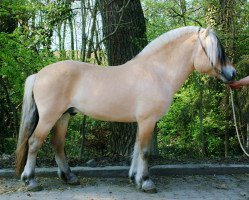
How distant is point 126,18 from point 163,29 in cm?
91

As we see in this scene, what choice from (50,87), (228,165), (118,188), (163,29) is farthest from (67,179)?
(163,29)

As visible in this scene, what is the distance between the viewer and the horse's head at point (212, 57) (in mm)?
4148

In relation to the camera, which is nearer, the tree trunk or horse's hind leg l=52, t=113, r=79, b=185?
horse's hind leg l=52, t=113, r=79, b=185

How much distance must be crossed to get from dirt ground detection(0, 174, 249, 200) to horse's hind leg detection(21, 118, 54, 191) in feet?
0.41

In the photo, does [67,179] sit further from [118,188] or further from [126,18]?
[126,18]

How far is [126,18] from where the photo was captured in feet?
19.4

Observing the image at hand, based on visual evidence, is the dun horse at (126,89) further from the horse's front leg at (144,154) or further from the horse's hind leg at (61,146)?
the horse's hind leg at (61,146)

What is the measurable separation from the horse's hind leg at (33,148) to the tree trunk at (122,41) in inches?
69.7

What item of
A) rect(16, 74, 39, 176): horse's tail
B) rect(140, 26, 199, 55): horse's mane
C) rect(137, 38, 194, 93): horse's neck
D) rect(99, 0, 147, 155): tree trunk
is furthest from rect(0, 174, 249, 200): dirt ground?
rect(140, 26, 199, 55): horse's mane

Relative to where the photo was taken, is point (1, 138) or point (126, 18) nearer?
point (126, 18)

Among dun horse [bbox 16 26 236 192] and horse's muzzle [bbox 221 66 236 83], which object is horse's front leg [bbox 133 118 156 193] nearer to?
dun horse [bbox 16 26 236 192]

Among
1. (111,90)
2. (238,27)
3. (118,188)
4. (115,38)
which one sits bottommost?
(118,188)

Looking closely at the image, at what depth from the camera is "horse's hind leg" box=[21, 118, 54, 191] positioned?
4305 millimetres

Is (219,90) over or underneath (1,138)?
over
